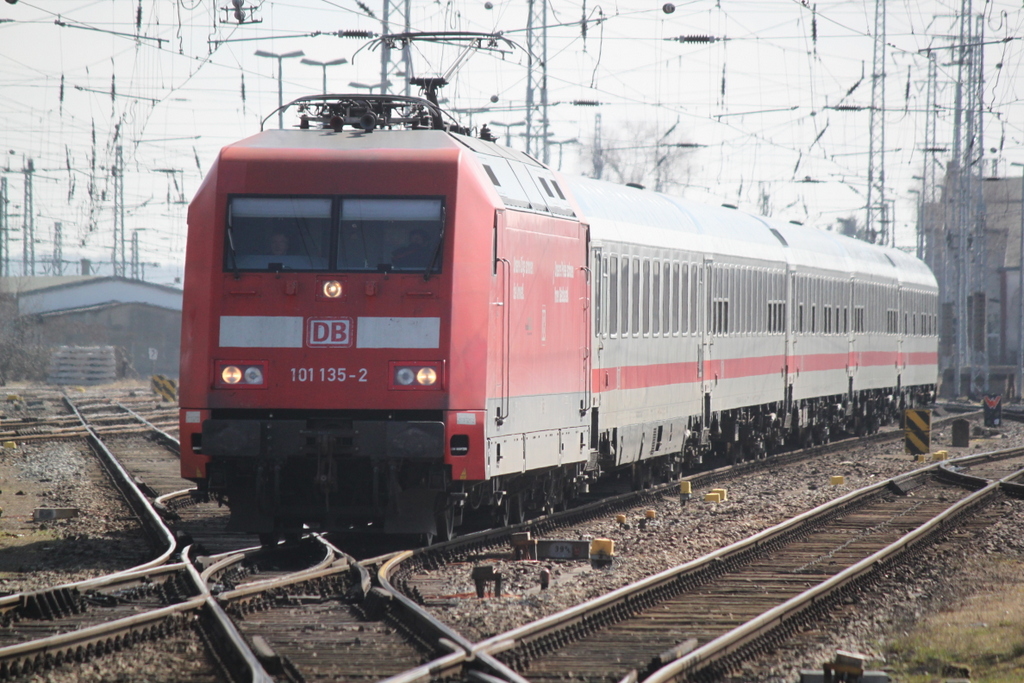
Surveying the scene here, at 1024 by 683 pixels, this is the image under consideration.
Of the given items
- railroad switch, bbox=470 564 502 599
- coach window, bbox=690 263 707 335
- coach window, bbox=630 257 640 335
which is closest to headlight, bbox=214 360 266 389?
railroad switch, bbox=470 564 502 599

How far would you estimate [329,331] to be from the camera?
11.0m

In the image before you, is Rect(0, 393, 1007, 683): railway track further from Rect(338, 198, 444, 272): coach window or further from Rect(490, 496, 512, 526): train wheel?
Rect(338, 198, 444, 272): coach window

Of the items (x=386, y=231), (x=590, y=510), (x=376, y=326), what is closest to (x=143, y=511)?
(x=590, y=510)

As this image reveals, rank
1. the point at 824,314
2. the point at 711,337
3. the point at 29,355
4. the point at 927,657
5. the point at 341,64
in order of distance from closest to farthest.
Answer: the point at 927,657
the point at 711,337
the point at 824,314
the point at 341,64
the point at 29,355

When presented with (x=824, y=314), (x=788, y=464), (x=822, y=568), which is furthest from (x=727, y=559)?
(x=824, y=314)

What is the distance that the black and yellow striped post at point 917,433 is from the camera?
24628 mm

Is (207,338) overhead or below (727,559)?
overhead

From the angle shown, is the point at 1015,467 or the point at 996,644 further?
the point at 1015,467

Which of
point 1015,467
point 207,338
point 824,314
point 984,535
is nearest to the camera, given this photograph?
point 207,338

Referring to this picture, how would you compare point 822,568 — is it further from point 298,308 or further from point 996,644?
point 298,308

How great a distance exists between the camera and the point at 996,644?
845 cm

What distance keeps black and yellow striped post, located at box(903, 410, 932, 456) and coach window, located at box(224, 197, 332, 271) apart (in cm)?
1625

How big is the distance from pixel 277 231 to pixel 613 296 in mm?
5122

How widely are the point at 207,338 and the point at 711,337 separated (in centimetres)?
1007
